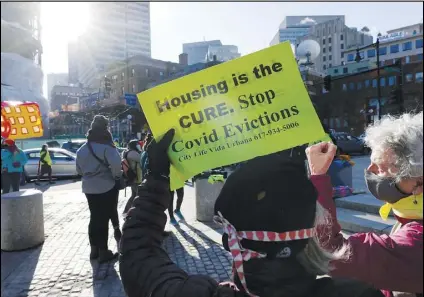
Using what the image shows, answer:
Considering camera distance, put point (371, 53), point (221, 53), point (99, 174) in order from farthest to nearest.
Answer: point (221, 53)
point (371, 53)
point (99, 174)

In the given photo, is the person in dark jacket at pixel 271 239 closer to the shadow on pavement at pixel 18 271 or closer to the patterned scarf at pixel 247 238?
the patterned scarf at pixel 247 238

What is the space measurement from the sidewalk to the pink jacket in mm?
3317

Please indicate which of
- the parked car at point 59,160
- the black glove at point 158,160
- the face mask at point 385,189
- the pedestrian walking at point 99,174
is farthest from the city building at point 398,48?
the black glove at point 158,160

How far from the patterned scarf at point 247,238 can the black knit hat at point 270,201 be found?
1 centimetres

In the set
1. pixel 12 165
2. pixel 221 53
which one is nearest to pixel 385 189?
pixel 12 165

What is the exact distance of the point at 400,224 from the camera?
1516 millimetres

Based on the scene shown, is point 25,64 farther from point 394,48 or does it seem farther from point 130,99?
point 394,48

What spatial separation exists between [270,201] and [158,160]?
458 millimetres

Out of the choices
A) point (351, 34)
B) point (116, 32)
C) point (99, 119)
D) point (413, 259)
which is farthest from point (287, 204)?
point (351, 34)

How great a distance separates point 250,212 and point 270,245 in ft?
0.37

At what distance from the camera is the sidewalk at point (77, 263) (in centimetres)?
420

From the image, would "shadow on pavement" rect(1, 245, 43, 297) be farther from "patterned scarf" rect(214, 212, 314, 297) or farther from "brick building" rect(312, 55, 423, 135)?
"brick building" rect(312, 55, 423, 135)

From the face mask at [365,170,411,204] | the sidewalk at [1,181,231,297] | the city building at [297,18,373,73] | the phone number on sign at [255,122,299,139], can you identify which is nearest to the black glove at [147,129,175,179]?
the phone number on sign at [255,122,299,139]

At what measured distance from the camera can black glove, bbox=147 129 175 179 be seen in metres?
1.27
